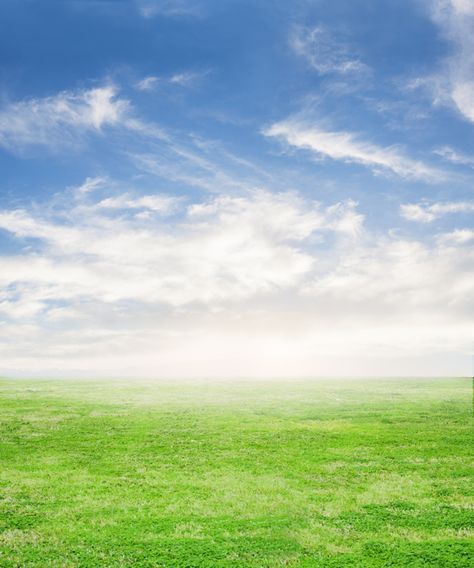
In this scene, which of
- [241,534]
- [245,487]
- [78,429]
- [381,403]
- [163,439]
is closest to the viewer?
[241,534]

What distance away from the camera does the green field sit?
17.9 m

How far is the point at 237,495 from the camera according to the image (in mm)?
24828

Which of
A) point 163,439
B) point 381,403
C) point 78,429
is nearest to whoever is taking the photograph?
point 163,439

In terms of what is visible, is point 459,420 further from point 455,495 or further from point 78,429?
point 78,429

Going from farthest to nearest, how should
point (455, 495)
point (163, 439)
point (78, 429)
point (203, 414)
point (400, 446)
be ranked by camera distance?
point (203, 414)
point (78, 429)
point (163, 439)
point (400, 446)
point (455, 495)

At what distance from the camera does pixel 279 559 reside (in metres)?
17.3

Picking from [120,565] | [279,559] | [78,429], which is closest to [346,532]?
[279,559]

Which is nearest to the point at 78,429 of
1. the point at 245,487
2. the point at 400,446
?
the point at 245,487

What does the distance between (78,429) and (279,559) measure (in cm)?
3460

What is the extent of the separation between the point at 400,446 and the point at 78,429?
30.2 meters

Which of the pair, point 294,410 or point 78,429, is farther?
point 294,410

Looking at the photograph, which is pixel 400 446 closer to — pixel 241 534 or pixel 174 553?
pixel 241 534

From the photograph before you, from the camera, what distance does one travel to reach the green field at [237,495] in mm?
17938

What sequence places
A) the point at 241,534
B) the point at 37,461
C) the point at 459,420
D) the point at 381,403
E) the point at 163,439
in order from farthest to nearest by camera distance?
the point at 381,403 < the point at 459,420 < the point at 163,439 < the point at 37,461 < the point at 241,534
